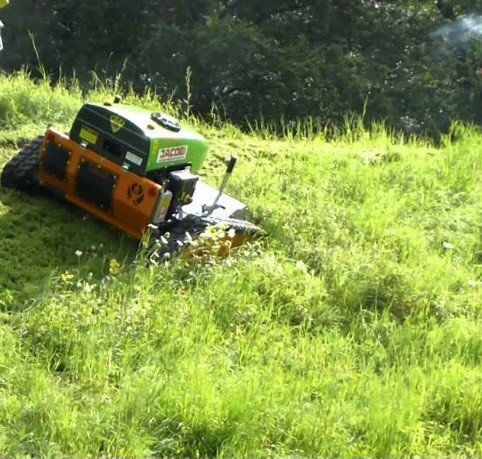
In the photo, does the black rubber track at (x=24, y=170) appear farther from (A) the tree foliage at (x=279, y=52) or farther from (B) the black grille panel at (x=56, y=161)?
(A) the tree foliage at (x=279, y=52)

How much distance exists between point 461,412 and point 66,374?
1.44m

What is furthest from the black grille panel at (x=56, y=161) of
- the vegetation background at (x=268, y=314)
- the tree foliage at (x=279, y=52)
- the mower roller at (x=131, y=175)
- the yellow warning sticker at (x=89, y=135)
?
the tree foliage at (x=279, y=52)

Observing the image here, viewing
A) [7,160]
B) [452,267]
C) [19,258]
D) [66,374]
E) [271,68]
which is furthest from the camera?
[271,68]

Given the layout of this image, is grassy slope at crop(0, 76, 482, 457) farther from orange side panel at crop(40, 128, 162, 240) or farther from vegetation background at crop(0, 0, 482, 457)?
orange side panel at crop(40, 128, 162, 240)

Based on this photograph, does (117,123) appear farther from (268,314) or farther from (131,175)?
(268,314)

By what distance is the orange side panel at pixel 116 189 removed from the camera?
13.0 feet

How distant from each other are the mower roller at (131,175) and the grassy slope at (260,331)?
0.56 feet

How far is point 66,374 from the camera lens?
3129mm

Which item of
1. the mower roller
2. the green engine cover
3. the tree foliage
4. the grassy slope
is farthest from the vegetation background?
the tree foliage

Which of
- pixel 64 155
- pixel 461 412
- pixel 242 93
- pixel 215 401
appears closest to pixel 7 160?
pixel 64 155

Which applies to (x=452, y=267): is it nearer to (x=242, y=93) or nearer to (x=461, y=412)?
(x=461, y=412)

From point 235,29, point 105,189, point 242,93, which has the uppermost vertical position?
point 105,189

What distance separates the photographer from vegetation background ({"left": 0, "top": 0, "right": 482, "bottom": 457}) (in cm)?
291

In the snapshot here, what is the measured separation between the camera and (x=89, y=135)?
161 inches
